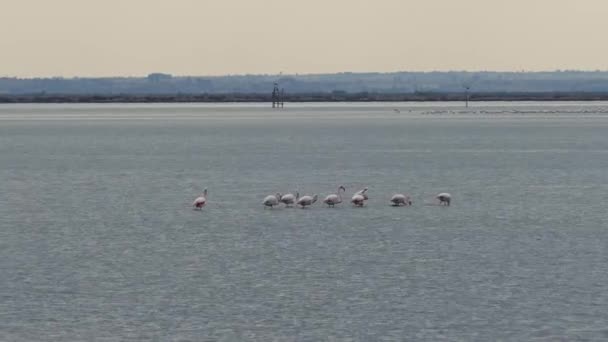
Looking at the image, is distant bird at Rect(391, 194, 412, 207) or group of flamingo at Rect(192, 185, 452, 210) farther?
distant bird at Rect(391, 194, 412, 207)

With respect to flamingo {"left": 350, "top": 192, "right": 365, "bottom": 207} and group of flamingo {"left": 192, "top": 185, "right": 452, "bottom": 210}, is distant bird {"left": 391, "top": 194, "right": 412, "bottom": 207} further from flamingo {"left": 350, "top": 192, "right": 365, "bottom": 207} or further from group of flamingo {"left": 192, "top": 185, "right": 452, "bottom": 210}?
flamingo {"left": 350, "top": 192, "right": 365, "bottom": 207}

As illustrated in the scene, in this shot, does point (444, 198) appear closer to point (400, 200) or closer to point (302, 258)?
point (400, 200)

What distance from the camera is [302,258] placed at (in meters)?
31.0

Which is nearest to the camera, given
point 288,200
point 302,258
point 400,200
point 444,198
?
point 302,258

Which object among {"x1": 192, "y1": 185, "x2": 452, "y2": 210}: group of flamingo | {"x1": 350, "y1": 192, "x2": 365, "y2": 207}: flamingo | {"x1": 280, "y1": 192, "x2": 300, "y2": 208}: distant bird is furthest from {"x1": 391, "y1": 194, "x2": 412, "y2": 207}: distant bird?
{"x1": 280, "y1": 192, "x2": 300, "y2": 208}: distant bird

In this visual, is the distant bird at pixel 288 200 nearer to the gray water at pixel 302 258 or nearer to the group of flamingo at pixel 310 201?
the group of flamingo at pixel 310 201

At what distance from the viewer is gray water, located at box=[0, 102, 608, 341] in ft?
75.4

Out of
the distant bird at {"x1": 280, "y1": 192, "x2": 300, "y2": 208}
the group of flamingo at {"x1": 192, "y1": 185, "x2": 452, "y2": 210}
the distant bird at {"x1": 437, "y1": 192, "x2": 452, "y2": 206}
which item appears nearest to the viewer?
the group of flamingo at {"x1": 192, "y1": 185, "x2": 452, "y2": 210}

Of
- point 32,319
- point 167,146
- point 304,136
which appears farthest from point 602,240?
point 304,136

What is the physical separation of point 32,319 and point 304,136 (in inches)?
3936

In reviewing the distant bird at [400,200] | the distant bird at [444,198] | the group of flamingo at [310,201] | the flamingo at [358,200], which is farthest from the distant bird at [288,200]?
the distant bird at [444,198]

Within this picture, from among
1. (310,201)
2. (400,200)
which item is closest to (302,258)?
(310,201)

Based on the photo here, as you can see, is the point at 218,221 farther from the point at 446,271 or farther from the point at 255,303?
the point at 255,303

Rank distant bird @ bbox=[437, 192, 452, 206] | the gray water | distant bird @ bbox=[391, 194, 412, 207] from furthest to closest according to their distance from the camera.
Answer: distant bird @ bbox=[437, 192, 452, 206] → distant bird @ bbox=[391, 194, 412, 207] → the gray water
